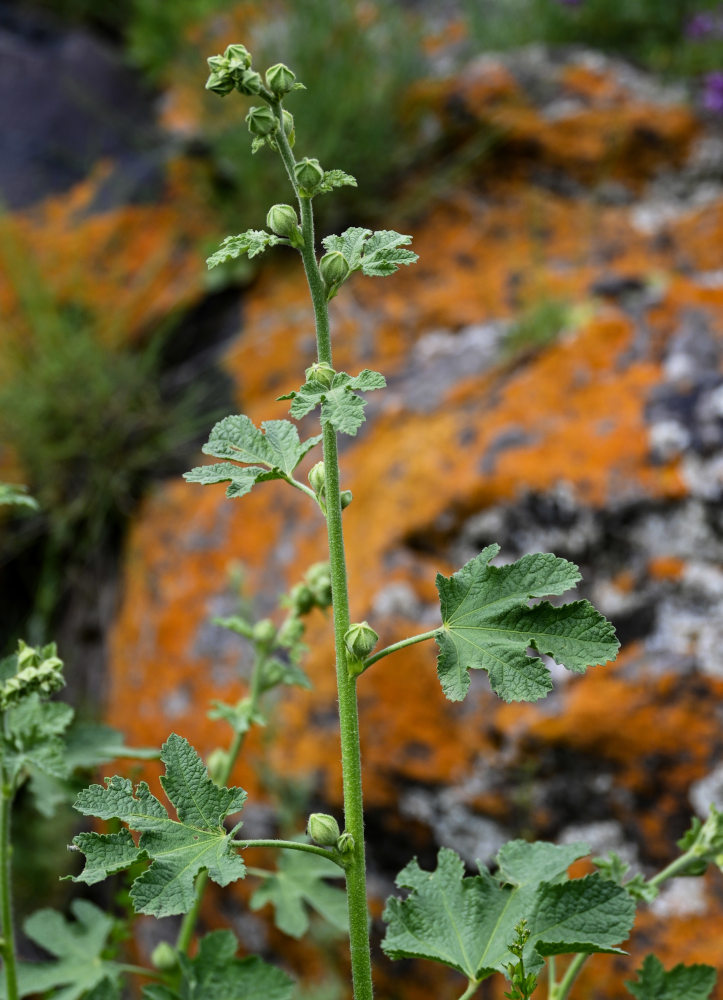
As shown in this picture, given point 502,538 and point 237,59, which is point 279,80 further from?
point 502,538

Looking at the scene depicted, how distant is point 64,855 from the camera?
8.61ft

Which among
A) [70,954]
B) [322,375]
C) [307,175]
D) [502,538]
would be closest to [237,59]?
[307,175]

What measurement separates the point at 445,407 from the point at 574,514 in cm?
52

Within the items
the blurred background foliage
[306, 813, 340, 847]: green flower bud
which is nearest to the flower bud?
[306, 813, 340, 847]: green flower bud

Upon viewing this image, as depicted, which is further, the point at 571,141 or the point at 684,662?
the point at 571,141

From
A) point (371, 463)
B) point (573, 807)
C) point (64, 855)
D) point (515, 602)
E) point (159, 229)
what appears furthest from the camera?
point (159, 229)

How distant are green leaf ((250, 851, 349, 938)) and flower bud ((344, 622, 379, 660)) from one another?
17.7 inches

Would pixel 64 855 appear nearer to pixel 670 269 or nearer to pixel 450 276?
pixel 450 276

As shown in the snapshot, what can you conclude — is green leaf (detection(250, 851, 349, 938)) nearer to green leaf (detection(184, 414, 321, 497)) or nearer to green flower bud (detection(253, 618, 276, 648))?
green flower bud (detection(253, 618, 276, 648))

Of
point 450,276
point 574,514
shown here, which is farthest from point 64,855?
point 450,276

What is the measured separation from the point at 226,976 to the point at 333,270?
73 centimetres

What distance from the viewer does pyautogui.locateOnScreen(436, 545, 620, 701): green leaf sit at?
779mm

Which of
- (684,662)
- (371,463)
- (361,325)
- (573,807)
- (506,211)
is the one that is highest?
(506,211)

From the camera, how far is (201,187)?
3.45 m
